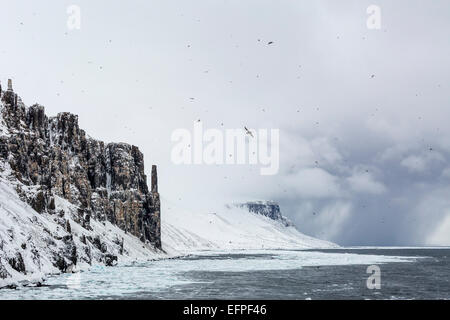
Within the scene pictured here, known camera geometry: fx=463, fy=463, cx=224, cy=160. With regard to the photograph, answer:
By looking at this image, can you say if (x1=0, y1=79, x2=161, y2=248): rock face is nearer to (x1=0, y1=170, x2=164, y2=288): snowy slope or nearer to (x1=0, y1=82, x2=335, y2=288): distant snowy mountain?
(x1=0, y1=82, x2=335, y2=288): distant snowy mountain

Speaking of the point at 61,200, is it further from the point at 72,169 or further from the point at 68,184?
the point at 72,169

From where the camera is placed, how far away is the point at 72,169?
146625 mm

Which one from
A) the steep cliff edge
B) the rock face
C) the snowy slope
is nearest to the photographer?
the snowy slope

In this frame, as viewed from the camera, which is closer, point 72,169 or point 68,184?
point 68,184

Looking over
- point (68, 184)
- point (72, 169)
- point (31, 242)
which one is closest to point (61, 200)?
point (68, 184)

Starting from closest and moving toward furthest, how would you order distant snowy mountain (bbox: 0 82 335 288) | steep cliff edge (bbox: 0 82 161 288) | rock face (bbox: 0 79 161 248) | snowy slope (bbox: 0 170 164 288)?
1. snowy slope (bbox: 0 170 164 288)
2. distant snowy mountain (bbox: 0 82 335 288)
3. steep cliff edge (bbox: 0 82 161 288)
4. rock face (bbox: 0 79 161 248)

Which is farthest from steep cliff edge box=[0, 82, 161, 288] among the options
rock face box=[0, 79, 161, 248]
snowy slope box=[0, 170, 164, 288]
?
snowy slope box=[0, 170, 164, 288]

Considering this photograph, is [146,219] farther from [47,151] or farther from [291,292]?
[291,292]

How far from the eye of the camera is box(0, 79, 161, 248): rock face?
103 metres

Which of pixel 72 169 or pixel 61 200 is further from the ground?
pixel 72 169

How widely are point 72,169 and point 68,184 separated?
45.8ft

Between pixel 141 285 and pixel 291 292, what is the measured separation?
19.1m

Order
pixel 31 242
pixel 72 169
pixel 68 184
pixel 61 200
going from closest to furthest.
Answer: pixel 31 242
pixel 61 200
pixel 68 184
pixel 72 169
